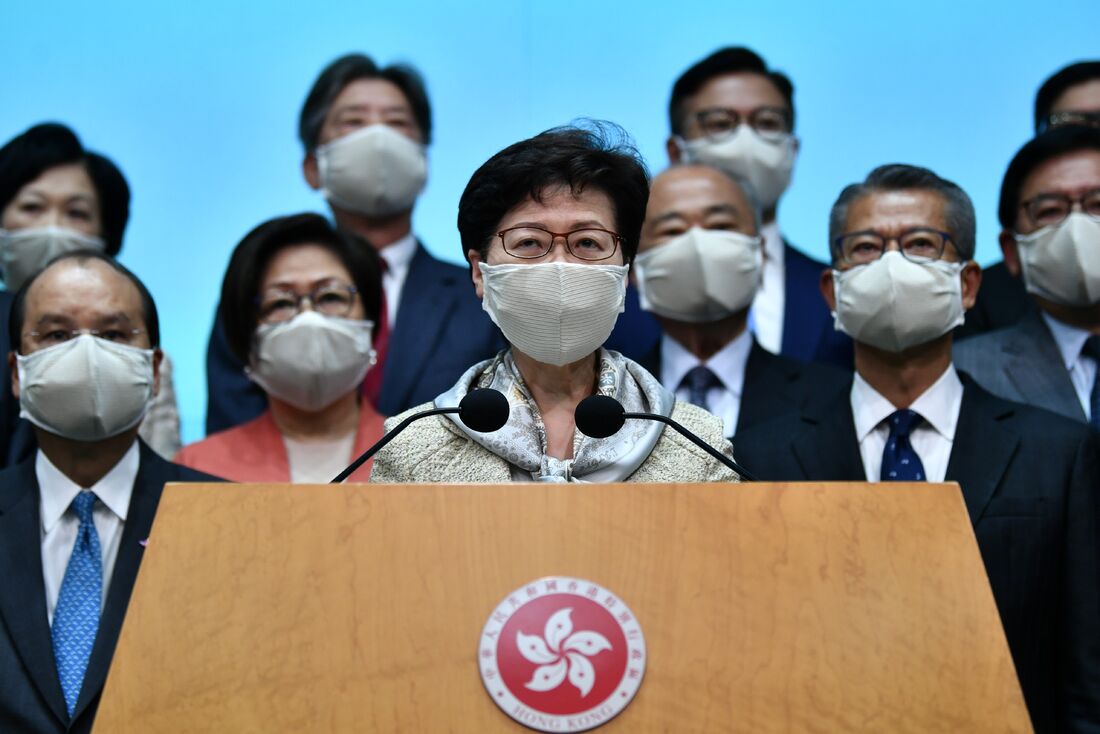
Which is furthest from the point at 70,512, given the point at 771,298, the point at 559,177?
the point at 771,298

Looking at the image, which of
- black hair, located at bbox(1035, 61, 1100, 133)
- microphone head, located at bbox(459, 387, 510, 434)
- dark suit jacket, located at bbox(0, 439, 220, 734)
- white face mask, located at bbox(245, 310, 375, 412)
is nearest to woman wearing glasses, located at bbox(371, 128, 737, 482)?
microphone head, located at bbox(459, 387, 510, 434)

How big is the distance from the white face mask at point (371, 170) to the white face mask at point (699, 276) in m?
0.90

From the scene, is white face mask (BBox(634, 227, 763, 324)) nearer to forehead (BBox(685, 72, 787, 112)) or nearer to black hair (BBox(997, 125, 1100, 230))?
black hair (BBox(997, 125, 1100, 230))

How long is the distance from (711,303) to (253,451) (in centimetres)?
117

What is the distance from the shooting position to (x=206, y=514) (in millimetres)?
1521

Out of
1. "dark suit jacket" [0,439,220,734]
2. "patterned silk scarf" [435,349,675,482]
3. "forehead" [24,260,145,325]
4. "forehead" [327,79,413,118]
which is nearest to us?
"patterned silk scarf" [435,349,675,482]

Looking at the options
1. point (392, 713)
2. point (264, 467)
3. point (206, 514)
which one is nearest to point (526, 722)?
point (392, 713)

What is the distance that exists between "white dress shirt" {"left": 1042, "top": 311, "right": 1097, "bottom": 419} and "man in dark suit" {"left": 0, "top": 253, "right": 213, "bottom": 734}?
2009 mm

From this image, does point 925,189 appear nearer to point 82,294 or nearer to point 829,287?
point 829,287

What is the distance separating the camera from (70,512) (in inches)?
105

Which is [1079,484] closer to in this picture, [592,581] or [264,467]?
[592,581]

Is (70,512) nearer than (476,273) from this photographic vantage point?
No

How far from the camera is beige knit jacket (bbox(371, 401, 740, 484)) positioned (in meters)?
2.06

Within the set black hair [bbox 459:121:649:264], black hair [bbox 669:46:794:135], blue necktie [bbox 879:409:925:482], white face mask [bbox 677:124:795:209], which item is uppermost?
black hair [bbox 669:46:794:135]
